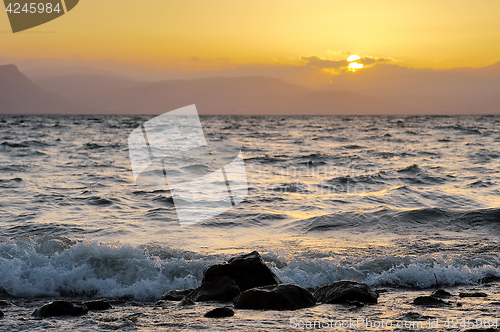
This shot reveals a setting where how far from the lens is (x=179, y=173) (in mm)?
19625

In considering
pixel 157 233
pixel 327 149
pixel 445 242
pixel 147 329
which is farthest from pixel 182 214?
pixel 327 149

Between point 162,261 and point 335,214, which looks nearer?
point 162,261

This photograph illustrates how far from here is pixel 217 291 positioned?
6.37m

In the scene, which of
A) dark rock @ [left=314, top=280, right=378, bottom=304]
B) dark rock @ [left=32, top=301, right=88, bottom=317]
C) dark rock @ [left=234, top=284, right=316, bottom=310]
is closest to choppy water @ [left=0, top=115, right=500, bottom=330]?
dark rock @ [left=314, top=280, right=378, bottom=304]

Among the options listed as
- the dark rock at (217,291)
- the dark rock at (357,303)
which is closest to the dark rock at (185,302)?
the dark rock at (217,291)

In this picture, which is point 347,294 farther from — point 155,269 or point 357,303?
point 155,269

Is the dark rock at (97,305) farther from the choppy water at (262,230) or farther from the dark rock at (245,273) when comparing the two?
the dark rock at (245,273)

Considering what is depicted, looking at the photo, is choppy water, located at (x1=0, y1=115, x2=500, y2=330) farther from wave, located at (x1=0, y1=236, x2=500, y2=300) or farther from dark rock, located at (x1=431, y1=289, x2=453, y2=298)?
dark rock, located at (x1=431, y1=289, x2=453, y2=298)

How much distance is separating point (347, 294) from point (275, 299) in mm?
1004

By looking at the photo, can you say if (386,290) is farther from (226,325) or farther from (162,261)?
(162,261)

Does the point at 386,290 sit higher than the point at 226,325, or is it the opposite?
the point at 226,325

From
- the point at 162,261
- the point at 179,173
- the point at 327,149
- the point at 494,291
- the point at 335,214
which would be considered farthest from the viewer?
the point at 327,149

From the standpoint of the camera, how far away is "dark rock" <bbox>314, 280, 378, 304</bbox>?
19.9 ft

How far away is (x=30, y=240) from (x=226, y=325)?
542cm
